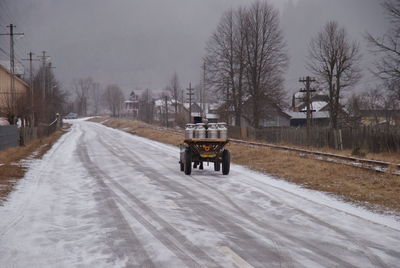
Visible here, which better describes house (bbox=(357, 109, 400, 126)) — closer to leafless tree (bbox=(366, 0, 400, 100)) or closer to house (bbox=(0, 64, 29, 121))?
leafless tree (bbox=(366, 0, 400, 100))

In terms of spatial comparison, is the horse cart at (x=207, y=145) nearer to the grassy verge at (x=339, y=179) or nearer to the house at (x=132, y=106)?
the grassy verge at (x=339, y=179)

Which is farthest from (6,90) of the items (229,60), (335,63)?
(335,63)

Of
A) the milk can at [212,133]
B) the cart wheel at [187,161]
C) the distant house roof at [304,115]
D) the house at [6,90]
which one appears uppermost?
the house at [6,90]

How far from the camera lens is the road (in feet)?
21.8

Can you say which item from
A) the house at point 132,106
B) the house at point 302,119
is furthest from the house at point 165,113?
the house at point 302,119

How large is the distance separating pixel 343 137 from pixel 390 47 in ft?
28.4

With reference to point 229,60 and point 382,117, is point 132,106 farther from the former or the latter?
point 229,60

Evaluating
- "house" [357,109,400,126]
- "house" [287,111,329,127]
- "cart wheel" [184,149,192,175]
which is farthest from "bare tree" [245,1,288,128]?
"cart wheel" [184,149,192,175]

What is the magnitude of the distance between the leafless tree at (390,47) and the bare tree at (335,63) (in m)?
17.3

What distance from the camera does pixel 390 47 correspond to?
2648 centimetres

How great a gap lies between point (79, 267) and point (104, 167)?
13.2 m

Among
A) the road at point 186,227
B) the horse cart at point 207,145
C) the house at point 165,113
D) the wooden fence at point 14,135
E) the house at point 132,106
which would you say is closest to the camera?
the road at point 186,227

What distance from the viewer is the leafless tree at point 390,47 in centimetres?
2606

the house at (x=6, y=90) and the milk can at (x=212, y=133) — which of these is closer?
the milk can at (x=212, y=133)
